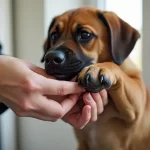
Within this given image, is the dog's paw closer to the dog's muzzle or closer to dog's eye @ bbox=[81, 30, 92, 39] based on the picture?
the dog's muzzle

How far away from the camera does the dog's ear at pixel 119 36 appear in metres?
1.08

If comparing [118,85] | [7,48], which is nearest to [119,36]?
[118,85]

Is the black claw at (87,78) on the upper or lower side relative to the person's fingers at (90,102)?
upper

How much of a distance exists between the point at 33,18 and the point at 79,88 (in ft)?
3.46

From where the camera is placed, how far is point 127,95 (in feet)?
3.40

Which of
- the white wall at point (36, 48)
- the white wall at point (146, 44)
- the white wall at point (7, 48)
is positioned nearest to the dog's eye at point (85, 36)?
the white wall at point (146, 44)

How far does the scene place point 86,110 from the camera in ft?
2.59

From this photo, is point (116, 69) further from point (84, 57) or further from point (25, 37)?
point (25, 37)

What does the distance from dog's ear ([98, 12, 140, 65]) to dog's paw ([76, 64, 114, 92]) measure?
0.22m

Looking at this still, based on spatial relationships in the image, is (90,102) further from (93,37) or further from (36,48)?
(36,48)

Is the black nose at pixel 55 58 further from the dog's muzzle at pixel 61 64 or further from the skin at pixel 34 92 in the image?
the skin at pixel 34 92

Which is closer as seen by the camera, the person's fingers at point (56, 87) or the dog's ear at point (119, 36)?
the person's fingers at point (56, 87)

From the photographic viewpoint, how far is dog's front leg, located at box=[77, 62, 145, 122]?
0.82m

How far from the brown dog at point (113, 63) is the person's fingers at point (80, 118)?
173 millimetres
